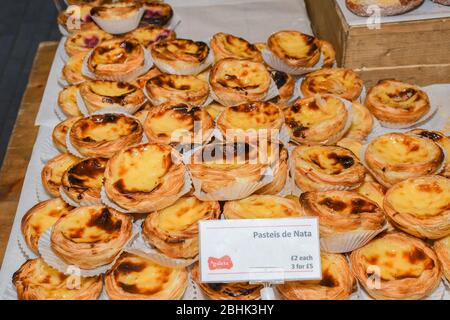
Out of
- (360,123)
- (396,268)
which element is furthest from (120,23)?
(396,268)

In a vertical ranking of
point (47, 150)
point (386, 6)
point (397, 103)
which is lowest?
point (47, 150)

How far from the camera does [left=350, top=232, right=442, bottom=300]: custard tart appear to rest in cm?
204

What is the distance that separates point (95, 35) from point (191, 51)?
0.80 metres

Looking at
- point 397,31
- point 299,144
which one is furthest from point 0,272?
point 397,31

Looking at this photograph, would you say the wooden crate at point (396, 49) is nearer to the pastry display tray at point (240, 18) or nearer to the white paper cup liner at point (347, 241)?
the pastry display tray at point (240, 18)

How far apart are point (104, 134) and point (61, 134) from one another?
14.6 inches

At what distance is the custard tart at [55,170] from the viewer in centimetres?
264

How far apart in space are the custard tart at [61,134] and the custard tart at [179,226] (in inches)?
35.5

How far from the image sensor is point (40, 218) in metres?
2.48

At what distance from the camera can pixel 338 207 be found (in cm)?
218

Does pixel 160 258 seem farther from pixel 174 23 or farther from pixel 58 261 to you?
pixel 174 23

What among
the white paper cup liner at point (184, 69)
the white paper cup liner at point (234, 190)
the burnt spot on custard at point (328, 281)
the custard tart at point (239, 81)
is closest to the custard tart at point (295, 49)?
the custard tart at point (239, 81)

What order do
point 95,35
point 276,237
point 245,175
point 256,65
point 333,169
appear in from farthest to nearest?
1. point 95,35
2. point 256,65
3. point 333,169
4. point 245,175
5. point 276,237

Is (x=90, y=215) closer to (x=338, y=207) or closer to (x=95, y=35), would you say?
(x=338, y=207)
